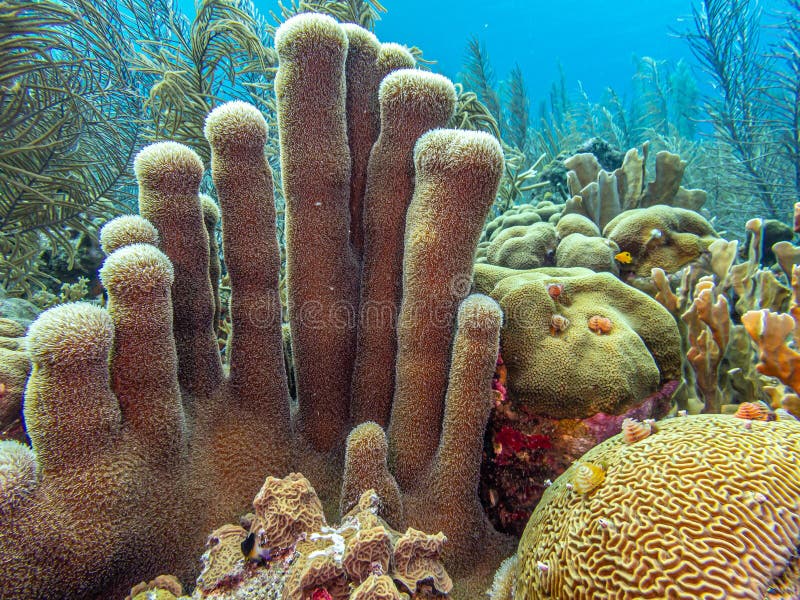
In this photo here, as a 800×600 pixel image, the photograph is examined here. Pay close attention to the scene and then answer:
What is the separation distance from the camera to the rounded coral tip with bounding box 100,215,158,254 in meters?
1.75

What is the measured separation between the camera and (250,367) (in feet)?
7.09

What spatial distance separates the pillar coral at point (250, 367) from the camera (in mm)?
1537

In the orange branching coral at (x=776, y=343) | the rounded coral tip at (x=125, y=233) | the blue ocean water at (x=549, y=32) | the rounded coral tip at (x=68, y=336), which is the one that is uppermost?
the blue ocean water at (x=549, y=32)

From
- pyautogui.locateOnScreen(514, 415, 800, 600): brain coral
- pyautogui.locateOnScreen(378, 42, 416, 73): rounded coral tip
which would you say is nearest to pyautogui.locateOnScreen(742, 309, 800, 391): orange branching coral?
pyautogui.locateOnScreen(514, 415, 800, 600): brain coral

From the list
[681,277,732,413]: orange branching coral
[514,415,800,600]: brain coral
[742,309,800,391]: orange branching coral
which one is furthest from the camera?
[681,277,732,413]: orange branching coral

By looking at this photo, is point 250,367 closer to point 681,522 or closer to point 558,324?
point 558,324

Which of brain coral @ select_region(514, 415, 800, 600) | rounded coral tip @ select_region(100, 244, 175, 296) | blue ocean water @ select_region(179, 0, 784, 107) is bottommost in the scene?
brain coral @ select_region(514, 415, 800, 600)

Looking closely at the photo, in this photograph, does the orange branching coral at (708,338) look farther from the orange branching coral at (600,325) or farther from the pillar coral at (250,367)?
the pillar coral at (250,367)

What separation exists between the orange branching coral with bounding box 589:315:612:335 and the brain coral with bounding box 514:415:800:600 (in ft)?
2.03

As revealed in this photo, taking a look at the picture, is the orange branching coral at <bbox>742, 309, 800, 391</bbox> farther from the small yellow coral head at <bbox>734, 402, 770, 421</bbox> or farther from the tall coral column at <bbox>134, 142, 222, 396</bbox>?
the tall coral column at <bbox>134, 142, 222, 396</bbox>

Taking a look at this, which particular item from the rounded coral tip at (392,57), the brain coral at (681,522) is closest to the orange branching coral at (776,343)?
the brain coral at (681,522)

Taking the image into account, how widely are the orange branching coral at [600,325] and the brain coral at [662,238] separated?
1.57 metres

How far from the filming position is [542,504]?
178 centimetres

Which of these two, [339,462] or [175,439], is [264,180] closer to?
[175,439]
